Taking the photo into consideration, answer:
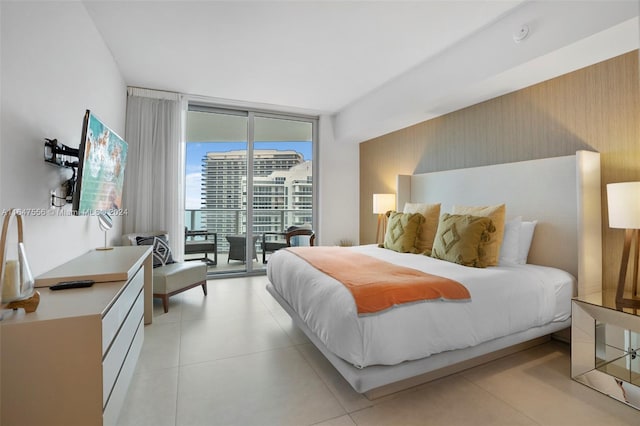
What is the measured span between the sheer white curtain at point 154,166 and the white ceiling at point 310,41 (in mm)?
281

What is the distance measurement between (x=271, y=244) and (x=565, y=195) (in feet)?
13.4

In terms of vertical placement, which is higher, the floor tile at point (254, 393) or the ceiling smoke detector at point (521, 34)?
the ceiling smoke detector at point (521, 34)

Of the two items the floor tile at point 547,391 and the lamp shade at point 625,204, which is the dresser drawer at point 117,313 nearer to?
the floor tile at point 547,391

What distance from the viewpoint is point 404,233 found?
3.30 metres

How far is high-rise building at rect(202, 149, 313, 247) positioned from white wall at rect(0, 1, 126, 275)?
2335 millimetres

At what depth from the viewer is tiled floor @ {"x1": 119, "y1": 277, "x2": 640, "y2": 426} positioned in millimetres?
1672

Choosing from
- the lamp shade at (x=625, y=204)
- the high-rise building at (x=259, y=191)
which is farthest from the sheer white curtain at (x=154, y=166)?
the lamp shade at (x=625, y=204)

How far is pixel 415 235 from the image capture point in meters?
3.29

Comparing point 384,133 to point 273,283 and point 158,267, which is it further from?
point 158,267

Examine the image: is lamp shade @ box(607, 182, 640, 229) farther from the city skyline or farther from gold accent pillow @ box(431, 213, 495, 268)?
the city skyline

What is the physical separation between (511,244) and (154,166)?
4.45 meters

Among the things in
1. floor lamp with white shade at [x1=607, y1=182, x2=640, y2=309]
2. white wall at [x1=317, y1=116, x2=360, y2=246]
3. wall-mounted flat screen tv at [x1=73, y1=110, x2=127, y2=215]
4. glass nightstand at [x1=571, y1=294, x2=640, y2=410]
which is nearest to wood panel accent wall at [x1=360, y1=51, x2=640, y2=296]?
floor lamp with white shade at [x1=607, y1=182, x2=640, y2=309]

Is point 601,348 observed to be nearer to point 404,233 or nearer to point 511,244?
point 511,244

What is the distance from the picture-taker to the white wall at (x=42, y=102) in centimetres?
153
